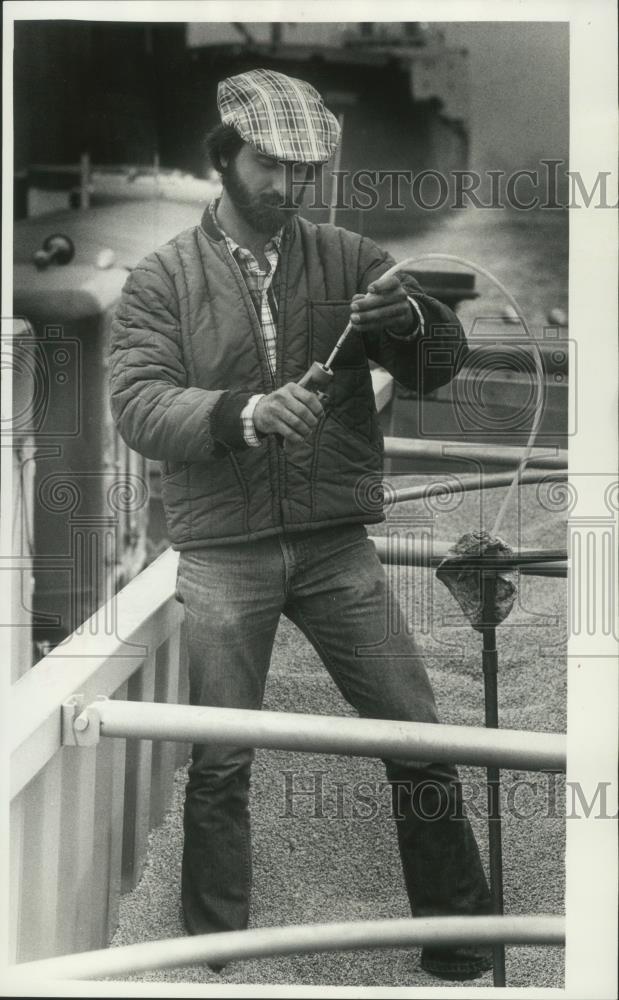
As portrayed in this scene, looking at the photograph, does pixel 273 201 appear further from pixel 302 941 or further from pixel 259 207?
pixel 302 941

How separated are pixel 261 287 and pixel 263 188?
0.08 metres

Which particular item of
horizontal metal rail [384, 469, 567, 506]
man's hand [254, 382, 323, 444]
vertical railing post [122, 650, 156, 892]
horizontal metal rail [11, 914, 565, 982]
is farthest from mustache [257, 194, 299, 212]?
horizontal metal rail [11, 914, 565, 982]

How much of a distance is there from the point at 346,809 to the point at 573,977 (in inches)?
8.5

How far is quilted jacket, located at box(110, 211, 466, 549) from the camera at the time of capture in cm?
85

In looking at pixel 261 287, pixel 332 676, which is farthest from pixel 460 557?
pixel 261 287

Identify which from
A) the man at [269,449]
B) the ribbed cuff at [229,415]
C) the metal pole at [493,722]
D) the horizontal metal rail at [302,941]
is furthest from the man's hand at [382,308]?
the horizontal metal rail at [302,941]

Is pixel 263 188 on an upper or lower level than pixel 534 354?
upper

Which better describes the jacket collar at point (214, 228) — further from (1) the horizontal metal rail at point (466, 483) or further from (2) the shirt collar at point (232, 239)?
(1) the horizontal metal rail at point (466, 483)

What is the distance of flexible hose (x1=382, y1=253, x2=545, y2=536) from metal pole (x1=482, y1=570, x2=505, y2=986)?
6 centimetres

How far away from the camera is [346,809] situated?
91 cm

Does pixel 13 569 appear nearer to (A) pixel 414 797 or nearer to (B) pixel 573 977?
(A) pixel 414 797

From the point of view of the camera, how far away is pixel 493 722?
89 cm

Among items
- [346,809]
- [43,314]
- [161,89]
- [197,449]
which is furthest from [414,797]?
[161,89]

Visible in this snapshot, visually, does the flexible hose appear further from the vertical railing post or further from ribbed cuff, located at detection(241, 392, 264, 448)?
the vertical railing post
